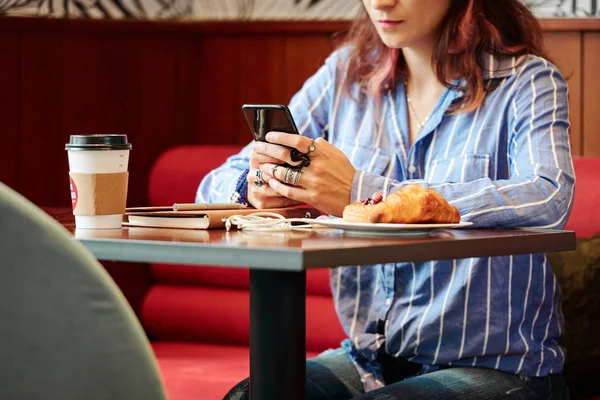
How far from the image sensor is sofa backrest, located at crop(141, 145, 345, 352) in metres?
2.62

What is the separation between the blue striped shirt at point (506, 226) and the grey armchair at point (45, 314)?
81 cm

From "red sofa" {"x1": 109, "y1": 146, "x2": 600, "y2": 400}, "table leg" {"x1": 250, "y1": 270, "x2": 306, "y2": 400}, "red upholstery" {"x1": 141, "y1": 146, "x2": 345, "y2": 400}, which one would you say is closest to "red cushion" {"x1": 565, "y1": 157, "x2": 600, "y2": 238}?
"red sofa" {"x1": 109, "y1": 146, "x2": 600, "y2": 400}

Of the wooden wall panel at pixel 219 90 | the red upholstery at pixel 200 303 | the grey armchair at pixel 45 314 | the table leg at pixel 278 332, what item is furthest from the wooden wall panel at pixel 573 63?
the grey armchair at pixel 45 314

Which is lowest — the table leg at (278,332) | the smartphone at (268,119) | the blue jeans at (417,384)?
the blue jeans at (417,384)

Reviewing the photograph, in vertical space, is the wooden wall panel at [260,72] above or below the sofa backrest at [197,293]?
above

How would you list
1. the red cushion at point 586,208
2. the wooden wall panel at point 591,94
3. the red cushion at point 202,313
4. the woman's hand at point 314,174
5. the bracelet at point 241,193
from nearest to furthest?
the woman's hand at point 314,174 < the bracelet at point 241,193 < the red cushion at point 586,208 < the red cushion at point 202,313 < the wooden wall panel at point 591,94

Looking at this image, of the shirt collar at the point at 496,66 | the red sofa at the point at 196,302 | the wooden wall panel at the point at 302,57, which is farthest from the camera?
the wooden wall panel at the point at 302,57

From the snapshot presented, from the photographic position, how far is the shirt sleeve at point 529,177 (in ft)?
4.63

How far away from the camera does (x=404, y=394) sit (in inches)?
54.9

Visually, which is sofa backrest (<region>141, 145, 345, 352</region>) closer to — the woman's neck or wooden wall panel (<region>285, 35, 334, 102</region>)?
wooden wall panel (<region>285, 35, 334, 102</region>)

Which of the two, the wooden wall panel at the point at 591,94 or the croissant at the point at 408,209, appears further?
the wooden wall panel at the point at 591,94

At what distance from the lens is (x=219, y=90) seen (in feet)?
11.0

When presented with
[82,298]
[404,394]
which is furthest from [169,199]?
[82,298]

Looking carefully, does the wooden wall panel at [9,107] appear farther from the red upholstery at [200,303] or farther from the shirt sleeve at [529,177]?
the shirt sleeve at [529,177]
